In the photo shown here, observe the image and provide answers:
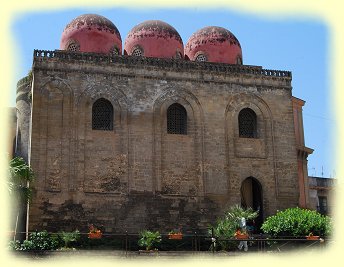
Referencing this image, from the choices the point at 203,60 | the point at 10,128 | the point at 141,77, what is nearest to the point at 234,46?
the point at 203,60

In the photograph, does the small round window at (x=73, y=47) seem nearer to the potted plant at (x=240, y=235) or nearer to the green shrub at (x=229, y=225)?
the green shrub at (x=229, y=225)

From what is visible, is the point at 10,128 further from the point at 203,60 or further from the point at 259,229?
the point at 259,229

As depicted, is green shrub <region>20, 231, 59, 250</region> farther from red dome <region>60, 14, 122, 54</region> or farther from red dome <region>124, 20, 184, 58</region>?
red dome <region>124, 20, 184, 58</region>

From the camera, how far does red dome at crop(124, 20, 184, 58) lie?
26047 millimetres

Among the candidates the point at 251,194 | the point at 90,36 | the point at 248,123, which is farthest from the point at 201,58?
the point at 251,194

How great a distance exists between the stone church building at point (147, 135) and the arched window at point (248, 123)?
0.04 m

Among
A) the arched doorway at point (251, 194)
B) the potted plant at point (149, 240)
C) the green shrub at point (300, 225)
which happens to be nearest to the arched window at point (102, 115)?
the potted plant at point (149, 240)

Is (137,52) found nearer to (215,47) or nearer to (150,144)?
(215,47)

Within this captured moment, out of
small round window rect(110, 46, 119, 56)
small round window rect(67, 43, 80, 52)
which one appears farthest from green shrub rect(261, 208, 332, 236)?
small round window rect(67, 43, 80, 52)

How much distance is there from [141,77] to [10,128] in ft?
21.7

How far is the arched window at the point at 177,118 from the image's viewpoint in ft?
79.2

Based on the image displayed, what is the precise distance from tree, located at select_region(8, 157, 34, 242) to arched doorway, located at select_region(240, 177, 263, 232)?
8563mm

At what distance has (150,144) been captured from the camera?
919 inches

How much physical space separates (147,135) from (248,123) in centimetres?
450
